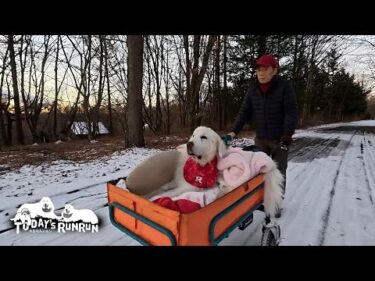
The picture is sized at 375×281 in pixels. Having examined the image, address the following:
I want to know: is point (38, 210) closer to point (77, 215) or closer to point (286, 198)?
point (77, 215)

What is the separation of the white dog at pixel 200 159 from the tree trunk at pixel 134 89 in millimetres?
6160

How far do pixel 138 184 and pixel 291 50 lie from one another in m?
16.7

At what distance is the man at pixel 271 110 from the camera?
9.32ft

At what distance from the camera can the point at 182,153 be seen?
2.83 metres

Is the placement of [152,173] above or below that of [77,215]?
above

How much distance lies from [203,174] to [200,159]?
0.16 m

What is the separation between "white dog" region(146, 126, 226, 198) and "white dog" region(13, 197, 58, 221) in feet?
5.72

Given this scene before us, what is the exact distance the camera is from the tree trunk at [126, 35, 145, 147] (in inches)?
326

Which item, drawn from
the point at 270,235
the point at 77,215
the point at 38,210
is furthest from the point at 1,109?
the point at 270,235

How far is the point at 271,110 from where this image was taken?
3023 millimetres
